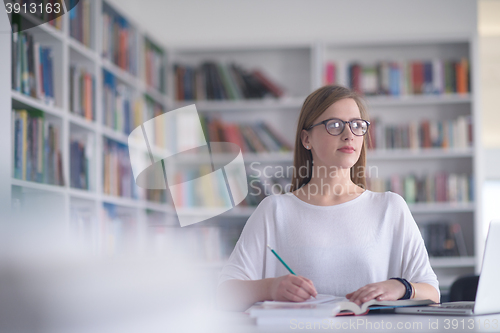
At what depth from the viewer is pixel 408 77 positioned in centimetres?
366

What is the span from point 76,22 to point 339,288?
207 centimetres

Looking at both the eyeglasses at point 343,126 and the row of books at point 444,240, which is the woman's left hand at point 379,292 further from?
Result: the row of books at point 444,240

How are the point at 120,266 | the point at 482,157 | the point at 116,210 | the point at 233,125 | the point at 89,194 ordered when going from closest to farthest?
the point at 120,266, the point at 89,194, the point at 116,210, the point at 482,157, the point at 233,125

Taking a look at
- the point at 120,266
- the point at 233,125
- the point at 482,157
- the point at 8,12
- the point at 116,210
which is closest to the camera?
the point at 120,266

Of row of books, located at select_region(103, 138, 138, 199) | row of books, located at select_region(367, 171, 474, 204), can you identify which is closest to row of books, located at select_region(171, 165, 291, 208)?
row of books, located at select_region(103, 138, 138, 199)

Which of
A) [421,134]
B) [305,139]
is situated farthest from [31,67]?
[421,134]

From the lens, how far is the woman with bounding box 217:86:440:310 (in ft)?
4.12

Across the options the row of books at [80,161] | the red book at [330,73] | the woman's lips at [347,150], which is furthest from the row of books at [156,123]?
the woman's lips at [347,150]

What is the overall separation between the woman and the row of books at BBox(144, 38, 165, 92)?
2.40 meters

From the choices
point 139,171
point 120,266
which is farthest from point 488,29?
A: point 120,266

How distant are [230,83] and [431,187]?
1.58 m

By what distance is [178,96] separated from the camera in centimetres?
388

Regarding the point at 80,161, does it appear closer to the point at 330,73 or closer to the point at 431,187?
the point at 330,73

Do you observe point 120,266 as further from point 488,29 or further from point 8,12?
point 488,29
